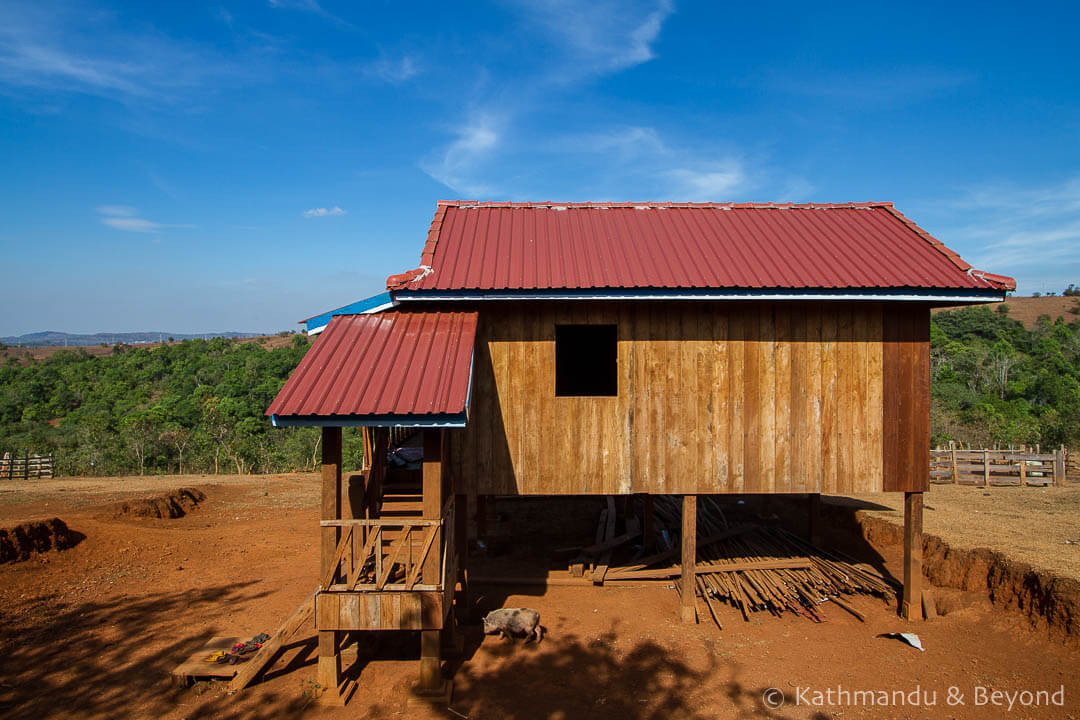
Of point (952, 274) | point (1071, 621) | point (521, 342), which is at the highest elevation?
point (952, 274)

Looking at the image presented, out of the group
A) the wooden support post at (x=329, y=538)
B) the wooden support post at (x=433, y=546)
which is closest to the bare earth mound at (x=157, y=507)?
the wooden support post at (x=329, y=538)

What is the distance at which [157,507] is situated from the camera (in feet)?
53.7

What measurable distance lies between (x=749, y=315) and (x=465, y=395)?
4527mm

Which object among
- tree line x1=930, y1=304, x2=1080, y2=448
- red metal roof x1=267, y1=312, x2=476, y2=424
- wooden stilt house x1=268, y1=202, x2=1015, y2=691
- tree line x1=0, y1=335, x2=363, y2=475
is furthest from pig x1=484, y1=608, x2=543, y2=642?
tree line x1=930, y1=304, x2=1080, y2=448

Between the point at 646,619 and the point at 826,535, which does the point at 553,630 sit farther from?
the point at 826,535

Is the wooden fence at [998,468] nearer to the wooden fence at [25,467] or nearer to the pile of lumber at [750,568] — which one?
the pile of lumber at [750,568]

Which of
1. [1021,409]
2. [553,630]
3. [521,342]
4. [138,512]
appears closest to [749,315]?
[521,342]

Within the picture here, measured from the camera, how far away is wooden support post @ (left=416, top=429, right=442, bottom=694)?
7277mm

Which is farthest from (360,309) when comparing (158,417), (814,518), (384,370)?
(158,417)

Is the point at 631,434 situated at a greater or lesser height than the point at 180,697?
greater

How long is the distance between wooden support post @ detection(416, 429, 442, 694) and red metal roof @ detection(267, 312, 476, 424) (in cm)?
60

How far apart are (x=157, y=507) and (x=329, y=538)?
39.0ft

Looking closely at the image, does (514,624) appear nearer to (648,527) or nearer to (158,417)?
(648,527)

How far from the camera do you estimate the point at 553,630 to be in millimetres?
9461
